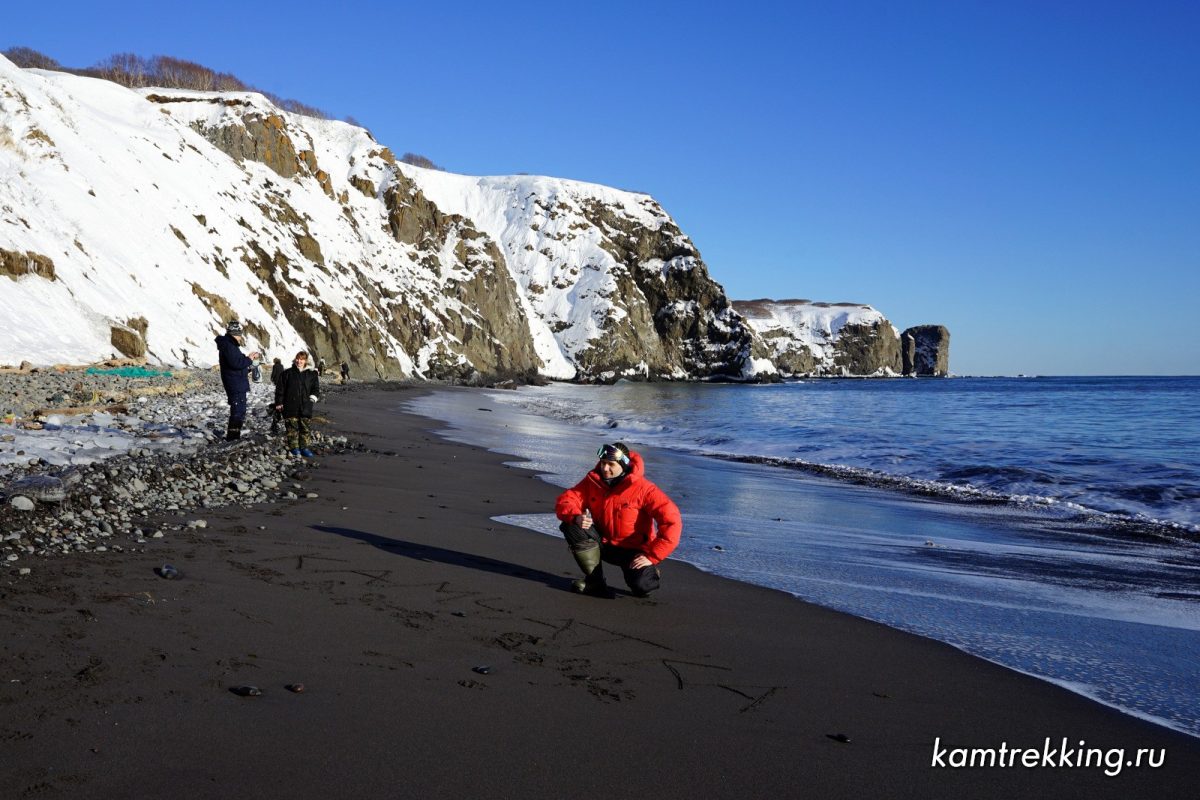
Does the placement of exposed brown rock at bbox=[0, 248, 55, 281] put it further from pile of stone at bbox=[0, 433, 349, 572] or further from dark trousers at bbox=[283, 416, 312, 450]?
pile of stone at bbox=[0, 433, 349, 572]

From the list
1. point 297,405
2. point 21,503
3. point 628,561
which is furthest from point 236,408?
point 628,561

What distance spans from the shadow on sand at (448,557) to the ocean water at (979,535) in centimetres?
149

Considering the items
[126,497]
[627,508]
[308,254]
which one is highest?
[308,254]

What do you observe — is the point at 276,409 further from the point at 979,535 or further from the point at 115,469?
the point at 979,535

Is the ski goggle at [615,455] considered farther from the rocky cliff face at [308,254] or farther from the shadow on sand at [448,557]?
the rocky cliff face at [308,254]

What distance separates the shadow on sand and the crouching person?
13.8 inches

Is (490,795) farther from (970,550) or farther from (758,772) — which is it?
(970,550)

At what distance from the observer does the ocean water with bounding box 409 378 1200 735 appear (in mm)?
4781

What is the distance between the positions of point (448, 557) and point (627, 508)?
1.61 m

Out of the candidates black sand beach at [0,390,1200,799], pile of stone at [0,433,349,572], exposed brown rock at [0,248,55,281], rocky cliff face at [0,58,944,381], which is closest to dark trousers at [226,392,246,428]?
pile of stone at [0,433,349,572]

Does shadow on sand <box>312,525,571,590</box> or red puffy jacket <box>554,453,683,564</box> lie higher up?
red puffy jacket <box>554,453,683,564</box>

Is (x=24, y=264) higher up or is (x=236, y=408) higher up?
(x=24, y=264)

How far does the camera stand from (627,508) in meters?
5.60

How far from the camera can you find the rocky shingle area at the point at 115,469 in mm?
5383
